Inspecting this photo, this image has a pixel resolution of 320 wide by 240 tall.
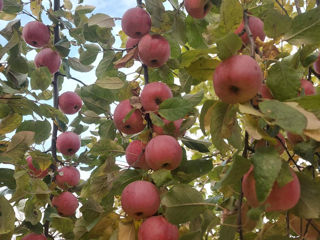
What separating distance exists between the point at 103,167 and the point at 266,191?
0.73 m

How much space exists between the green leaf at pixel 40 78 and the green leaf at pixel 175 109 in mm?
1000

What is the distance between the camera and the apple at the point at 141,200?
1.12 meters

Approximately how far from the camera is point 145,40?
150 cm

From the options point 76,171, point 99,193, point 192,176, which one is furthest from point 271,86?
point 76,171

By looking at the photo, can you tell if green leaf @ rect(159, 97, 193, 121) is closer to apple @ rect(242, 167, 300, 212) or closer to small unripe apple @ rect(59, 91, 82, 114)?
apple @ rect(242, 167, 300, 212)

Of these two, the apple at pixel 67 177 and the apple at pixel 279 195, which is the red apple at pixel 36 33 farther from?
the apple at pixel 279 195

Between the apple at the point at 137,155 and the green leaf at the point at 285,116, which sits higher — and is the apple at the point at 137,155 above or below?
below

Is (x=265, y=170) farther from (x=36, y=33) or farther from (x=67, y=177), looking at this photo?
(x=36, y=33)

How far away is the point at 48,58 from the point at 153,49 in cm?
111

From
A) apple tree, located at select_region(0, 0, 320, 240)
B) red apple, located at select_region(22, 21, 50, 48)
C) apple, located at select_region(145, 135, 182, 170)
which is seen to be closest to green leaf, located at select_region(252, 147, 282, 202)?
apple tree, located at select_region(0, 0, 320, 240)

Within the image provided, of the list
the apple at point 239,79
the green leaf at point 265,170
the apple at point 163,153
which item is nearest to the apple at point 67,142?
the apple at point 163,153

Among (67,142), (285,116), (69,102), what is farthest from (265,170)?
(69,102)

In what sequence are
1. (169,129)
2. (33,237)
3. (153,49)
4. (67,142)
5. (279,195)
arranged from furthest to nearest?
(67,142) < (33,237) < (153,49) < (169,129) < (279,195)

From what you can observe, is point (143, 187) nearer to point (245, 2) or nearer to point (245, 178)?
point (245, 178)
